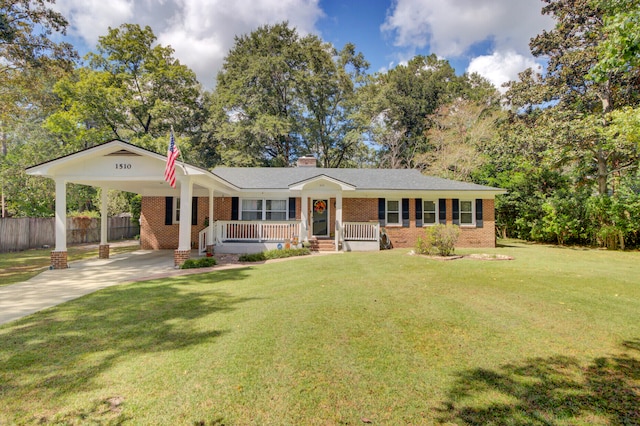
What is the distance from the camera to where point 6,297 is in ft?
22.6

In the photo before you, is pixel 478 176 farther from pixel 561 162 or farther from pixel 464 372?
pixel 464 372

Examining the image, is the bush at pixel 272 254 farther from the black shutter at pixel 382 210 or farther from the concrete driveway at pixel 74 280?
the black shutter at pixel 382 210

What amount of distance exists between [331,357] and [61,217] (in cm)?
1170

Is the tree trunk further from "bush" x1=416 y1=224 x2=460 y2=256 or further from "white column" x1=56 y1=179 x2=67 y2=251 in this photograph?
"white column" x1=56 y1=179 x2=67 y2=251

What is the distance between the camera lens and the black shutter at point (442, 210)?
16.8 meters

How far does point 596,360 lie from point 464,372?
1681mm

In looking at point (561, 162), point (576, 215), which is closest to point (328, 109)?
point (561, 162)

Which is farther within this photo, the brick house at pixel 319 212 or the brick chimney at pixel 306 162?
the brick chimney at pixel 306 162

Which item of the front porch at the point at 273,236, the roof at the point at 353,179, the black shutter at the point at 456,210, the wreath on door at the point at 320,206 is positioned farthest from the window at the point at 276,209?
the black shutter at the point at 456,210

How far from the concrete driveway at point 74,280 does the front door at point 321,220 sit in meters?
7.30

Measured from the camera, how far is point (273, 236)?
15125mm

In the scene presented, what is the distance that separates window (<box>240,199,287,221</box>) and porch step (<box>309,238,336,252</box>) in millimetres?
2701

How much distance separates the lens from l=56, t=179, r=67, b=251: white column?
10.8m

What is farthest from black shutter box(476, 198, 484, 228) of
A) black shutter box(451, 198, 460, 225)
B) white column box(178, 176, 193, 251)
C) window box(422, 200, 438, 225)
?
white column box(178, 176, 193, 251)
